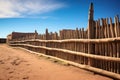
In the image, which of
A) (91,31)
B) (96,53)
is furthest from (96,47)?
(91,31)

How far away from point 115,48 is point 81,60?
6.09 feet

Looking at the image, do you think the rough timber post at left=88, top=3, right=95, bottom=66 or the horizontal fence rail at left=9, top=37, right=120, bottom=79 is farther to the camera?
the rough timber post at left=88, top=3, right=95, bottom=66

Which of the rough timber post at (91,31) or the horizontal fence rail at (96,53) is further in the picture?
the rough timber post at (91,31)

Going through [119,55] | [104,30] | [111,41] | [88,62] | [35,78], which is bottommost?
[35,78]

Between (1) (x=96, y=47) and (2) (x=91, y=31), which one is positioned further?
(2) (x=91, y=31)

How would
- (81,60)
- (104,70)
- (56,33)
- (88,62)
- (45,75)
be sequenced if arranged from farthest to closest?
(56,33), (81,60), (88,62), (45,75), (104,70)

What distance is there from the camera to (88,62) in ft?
20.2

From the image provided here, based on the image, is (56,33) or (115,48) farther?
(56,33)

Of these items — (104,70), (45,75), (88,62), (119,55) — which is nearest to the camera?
(119,55)

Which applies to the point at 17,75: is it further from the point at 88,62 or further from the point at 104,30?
the point at 104,30

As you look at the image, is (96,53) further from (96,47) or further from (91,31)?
(91,31)

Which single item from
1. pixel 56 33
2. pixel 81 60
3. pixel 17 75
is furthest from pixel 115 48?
pixel 56 33

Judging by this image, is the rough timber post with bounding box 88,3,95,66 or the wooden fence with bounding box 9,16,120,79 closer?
the wooden fence with bounding box 9,16,120,79

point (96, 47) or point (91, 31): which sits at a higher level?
point (91, 31)
